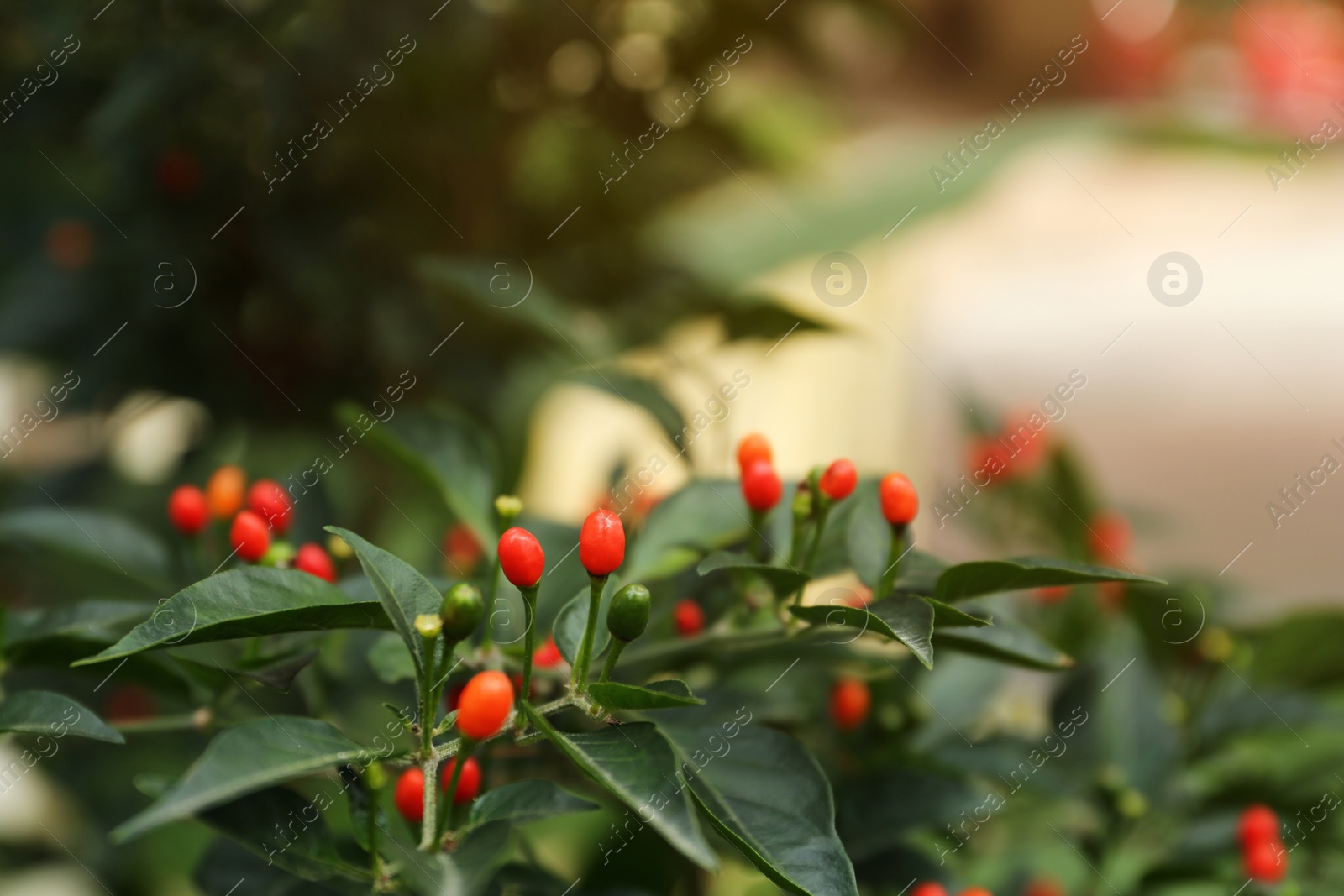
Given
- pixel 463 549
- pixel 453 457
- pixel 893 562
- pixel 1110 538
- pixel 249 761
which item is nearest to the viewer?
pixel 249 761

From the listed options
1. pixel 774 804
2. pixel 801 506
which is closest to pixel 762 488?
pixel 801 506

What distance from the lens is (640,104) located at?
83 cm

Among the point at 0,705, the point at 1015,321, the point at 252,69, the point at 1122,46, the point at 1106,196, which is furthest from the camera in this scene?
the point at 1106,196

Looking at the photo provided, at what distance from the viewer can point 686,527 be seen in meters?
0.45

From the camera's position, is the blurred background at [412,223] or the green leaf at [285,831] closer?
the green leaf at [285,831]

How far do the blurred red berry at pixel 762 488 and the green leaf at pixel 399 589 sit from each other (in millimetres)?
133

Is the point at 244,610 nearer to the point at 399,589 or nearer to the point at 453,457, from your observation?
the point at 399,589

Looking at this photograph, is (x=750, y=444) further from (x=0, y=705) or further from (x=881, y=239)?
(x=881, y=239)

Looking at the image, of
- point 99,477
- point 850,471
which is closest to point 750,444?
point 850,471

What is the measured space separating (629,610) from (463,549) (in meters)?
0.33

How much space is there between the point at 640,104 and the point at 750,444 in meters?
0.51

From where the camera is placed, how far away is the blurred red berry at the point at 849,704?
491 mm

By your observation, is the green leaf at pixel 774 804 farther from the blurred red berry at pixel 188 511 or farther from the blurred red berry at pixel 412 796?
the blurred red berry at pixel 188 511

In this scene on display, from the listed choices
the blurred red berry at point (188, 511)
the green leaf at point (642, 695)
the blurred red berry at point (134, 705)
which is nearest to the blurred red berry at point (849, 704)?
the green leaf at point (642, 695)
